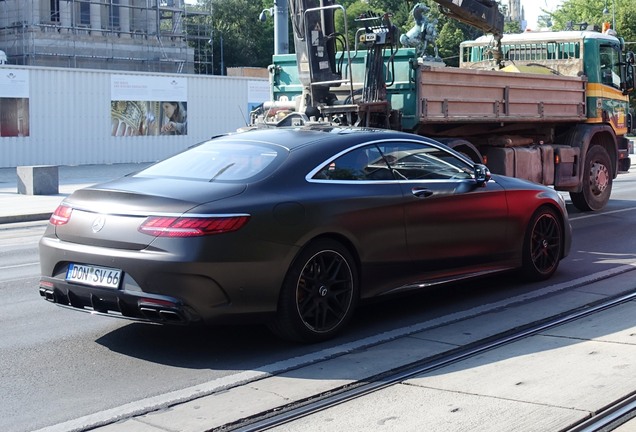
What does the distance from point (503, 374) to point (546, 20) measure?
7505cm

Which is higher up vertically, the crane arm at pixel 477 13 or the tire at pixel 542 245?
the crane arm at pixel 477 13

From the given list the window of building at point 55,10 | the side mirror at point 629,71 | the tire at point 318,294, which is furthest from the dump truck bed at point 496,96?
the window of building at point 55,10

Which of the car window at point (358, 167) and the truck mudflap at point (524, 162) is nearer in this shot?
the car window at point (358, 167)

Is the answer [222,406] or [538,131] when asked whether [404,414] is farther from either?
[538,131]

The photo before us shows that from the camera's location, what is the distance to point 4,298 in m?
8.91

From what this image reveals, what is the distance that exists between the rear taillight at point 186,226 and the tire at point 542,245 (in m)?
3.61

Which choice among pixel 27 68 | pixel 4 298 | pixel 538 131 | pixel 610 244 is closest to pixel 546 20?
pixel 27 68

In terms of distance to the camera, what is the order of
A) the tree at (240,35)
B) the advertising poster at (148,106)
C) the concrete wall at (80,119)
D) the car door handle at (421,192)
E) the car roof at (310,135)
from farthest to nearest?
the tree at (240,35)
the advertising poster at (148,106)
the concrete wall at (80,119)
the car door handle at (421,192)
the car roof at (310,135)

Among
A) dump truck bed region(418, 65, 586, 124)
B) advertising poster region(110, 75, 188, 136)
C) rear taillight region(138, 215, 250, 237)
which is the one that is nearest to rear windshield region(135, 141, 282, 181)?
rear taillight region(138, 215, 250, 237)

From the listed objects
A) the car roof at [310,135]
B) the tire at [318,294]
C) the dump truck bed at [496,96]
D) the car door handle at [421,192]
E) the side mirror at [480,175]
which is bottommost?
the tire at [318,294]

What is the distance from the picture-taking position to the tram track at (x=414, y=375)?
513 centimetres

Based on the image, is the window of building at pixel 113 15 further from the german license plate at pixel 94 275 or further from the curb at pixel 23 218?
the german license plate at pixel 94 275

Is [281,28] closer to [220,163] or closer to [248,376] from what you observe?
[220,163]

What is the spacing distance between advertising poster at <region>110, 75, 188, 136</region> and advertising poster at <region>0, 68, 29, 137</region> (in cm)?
338
